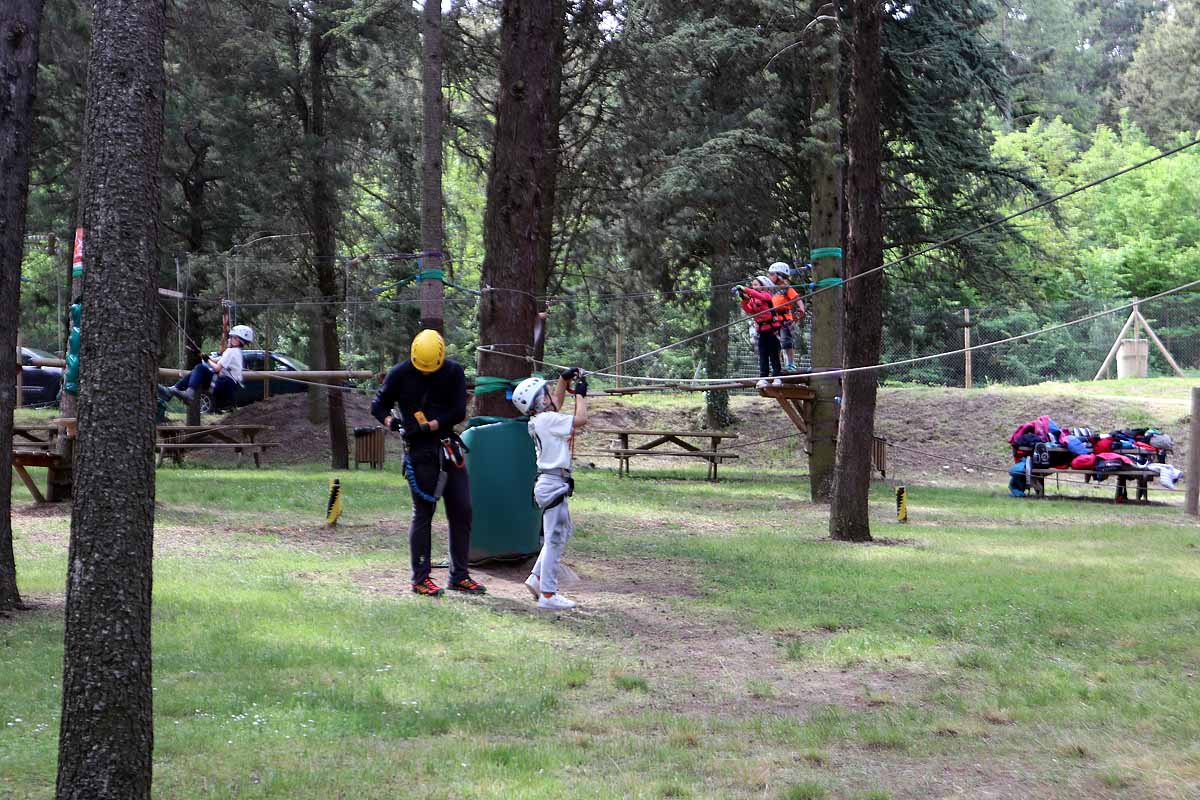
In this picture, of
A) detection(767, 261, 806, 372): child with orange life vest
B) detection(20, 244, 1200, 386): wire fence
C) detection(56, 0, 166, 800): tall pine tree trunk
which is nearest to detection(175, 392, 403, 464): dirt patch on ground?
detection(20, 244, 1200, 386): wire fence

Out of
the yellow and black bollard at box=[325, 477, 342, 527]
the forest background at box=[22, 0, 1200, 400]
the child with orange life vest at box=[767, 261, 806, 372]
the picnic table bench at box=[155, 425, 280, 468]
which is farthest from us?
the picnic table bench at box=[155, 425, 280, 468]

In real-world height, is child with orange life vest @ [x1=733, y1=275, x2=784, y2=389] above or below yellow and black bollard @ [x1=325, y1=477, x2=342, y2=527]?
above

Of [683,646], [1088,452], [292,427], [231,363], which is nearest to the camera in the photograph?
[683,646]

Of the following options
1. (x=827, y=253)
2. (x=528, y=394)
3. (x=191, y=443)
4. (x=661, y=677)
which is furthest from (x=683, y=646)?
(x=191, y=443)

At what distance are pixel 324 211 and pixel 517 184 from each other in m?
13.7

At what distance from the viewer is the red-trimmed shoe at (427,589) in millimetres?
9969

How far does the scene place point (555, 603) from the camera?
9742 mm

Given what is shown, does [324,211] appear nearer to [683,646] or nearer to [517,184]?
[517,184]

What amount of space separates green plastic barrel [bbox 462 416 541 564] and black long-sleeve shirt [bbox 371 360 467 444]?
3.78ft

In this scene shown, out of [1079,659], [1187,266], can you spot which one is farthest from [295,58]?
[1187,266]

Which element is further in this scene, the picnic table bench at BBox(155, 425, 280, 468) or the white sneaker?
the picnic table bench at BBox(155, 425, 280, 468)

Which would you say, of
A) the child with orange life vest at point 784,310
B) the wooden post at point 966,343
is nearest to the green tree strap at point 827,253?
the child with orange life vest at point 784,310

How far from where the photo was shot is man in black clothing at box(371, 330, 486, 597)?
990 cm

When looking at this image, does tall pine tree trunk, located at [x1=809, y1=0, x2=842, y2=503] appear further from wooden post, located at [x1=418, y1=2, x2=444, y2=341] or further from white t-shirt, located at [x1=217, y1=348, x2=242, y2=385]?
white t-shirt, located at [x1=217, y1=348, x2=242, y2=385]
